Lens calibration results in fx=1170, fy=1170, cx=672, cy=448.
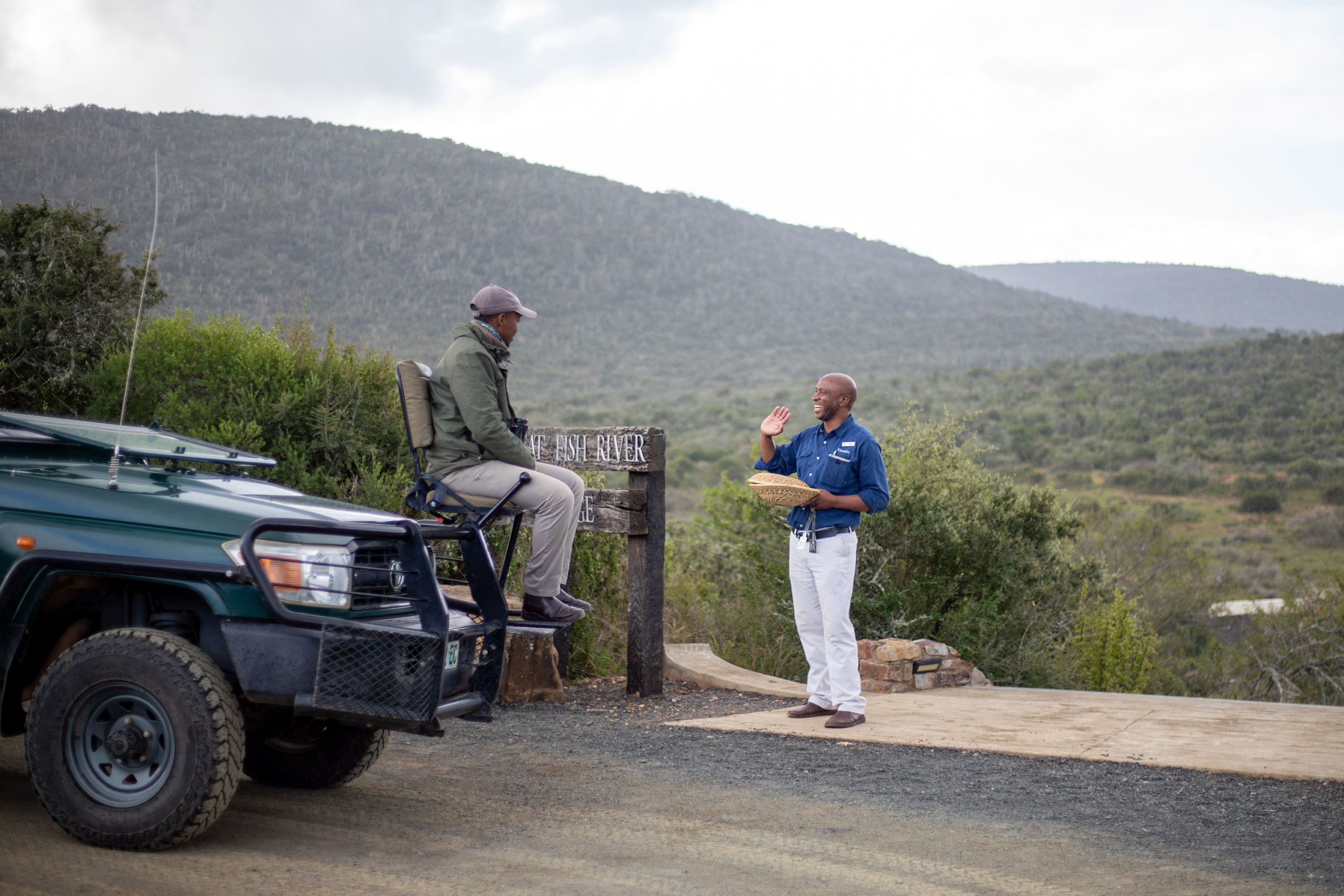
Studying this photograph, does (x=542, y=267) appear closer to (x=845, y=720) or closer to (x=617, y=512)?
(x=617, y=512)

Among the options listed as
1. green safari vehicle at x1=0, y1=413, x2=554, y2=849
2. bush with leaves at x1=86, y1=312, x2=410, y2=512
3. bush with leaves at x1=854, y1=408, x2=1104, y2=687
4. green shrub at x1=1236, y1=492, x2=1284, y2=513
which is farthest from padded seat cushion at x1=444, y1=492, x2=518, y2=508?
green shrub at x1=1236, y1=492, x2=1284, y2=513

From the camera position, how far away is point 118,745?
13.6ft

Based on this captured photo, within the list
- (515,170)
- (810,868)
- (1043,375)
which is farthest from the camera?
(515,170)

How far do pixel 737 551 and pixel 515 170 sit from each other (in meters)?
66.6

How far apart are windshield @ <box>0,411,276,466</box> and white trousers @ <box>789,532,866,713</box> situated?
3213mm

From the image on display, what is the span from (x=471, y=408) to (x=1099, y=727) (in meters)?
4.26

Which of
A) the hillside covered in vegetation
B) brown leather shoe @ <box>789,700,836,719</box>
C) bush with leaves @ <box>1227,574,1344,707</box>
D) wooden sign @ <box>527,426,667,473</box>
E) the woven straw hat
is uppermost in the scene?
the hillside covered in vegetation

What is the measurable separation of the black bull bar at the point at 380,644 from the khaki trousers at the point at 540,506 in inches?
64.7

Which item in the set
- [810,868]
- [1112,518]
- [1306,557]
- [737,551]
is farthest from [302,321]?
[1306,557]

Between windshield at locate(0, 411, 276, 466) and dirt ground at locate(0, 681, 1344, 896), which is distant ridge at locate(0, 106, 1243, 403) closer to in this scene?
windshield at locate(0, 411, 276, 466)

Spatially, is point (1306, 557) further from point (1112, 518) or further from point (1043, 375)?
point (1043, 375)

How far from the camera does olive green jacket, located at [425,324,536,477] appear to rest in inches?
243

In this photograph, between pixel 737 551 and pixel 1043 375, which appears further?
pixel 1043 375

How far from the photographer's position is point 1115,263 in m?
109
